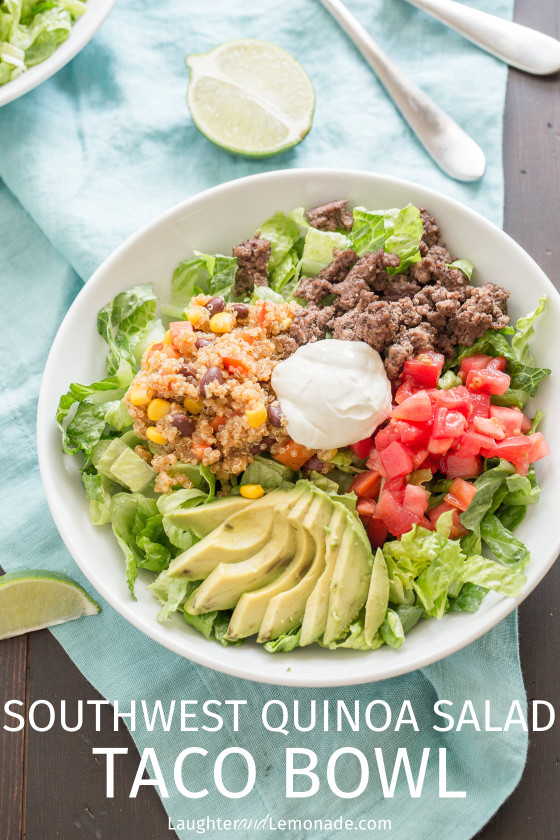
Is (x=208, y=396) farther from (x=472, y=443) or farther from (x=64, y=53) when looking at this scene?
(x=64, y=53)

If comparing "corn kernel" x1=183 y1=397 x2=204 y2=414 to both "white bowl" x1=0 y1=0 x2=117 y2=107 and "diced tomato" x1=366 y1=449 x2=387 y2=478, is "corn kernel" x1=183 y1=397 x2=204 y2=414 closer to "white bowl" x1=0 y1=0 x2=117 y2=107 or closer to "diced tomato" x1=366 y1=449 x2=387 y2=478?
"diced tomato" x1=366 y1=449 x2=387 y2=478

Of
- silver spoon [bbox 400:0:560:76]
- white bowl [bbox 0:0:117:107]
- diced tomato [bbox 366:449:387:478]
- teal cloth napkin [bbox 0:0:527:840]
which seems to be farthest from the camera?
silver spoon [bbox 400:0:560:76]

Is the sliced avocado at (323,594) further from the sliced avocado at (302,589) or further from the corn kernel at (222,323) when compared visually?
the corn kernel at (222,323)

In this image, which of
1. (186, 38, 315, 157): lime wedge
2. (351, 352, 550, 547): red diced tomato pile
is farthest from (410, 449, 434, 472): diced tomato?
(186, 38, 315, 157): lime wedge

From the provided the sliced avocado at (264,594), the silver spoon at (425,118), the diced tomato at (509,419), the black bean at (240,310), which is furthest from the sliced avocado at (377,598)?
the silver spoon at (425,118)

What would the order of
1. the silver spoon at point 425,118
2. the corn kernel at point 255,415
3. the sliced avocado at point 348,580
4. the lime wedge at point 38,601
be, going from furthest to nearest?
the silver spoon at point 425,118 < the lime wedge at point 38,601 < the corn kernel at point 255,415 < the sliced avocado at point 348,580

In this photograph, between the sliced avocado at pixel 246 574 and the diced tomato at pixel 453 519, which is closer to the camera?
the sliced avocado at pixel 246 574

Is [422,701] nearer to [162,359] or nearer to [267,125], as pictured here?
[162,359]
